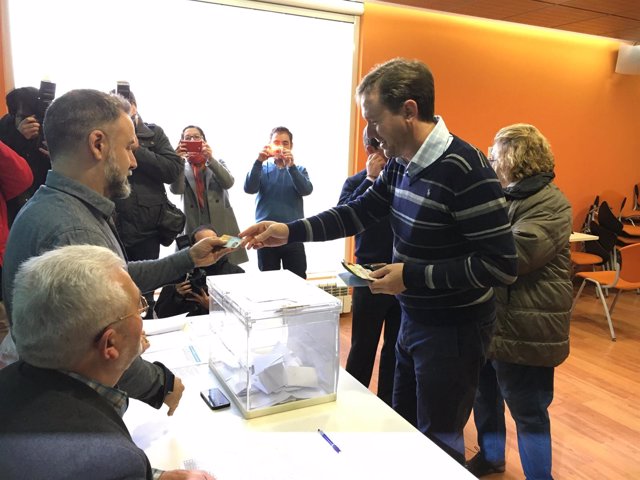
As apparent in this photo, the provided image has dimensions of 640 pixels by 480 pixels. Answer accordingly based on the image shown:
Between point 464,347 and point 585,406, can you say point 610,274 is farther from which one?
point 464,347

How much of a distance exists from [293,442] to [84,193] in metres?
0.80

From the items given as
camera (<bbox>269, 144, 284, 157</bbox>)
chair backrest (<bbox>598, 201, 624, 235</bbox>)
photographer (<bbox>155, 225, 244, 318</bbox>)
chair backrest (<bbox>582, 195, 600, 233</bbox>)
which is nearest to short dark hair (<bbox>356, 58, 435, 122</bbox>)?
photographer (<bbox>155, 225, 244, 318</bbox>)

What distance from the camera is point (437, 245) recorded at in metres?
1.43

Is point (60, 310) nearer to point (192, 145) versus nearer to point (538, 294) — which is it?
point (538, 294)

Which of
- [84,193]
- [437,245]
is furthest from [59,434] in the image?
[437,245]

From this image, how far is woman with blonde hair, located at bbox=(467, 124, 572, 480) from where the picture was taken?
1.91 metres

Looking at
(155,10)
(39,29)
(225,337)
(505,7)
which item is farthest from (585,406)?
(39,29)

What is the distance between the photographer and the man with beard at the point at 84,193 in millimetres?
1155

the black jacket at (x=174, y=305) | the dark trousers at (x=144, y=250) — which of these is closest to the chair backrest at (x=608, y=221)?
→ the black jacket at (x=174, y=305)

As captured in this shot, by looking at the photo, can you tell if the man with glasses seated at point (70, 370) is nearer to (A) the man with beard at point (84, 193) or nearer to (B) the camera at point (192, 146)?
(A) the man with beard at point (84, 193)

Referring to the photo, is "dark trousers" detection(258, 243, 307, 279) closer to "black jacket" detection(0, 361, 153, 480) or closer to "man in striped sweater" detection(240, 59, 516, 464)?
"man in striped sweater" detection(240, 59, 516, 464)

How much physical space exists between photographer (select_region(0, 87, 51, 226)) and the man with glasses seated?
1.97m

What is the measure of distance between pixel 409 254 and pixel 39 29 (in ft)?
10.3

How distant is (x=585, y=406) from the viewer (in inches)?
118
